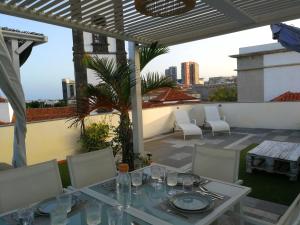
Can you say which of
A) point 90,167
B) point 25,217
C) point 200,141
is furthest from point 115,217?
point 200,141

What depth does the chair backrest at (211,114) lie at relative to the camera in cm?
881

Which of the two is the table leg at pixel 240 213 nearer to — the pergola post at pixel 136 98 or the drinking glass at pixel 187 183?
the drinking glass at pixel 187 183

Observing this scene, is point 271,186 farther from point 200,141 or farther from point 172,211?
point 200,141

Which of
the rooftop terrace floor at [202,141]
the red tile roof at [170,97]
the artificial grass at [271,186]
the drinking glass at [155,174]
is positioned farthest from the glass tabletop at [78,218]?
the red tile roof at [170,97]

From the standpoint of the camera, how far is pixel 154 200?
1.91 m

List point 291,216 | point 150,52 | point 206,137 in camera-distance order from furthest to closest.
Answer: point 206,137, point 150,52, point 291,216

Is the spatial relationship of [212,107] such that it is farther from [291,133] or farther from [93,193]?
[93,193]

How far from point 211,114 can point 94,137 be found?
4745mm

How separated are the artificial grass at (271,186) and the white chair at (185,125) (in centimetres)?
301

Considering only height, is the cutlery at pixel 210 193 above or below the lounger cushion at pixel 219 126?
above

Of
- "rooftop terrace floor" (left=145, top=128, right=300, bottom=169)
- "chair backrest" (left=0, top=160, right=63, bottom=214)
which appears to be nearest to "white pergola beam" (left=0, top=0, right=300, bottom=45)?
"chair backrest" (left=0, top=160, right=63, bottom=214)

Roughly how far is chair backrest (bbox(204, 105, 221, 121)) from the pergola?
4592 mm

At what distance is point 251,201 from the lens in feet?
11.3

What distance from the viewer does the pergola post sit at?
15.2ft
